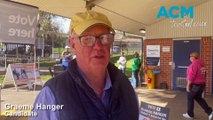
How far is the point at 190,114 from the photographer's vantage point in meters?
6.67

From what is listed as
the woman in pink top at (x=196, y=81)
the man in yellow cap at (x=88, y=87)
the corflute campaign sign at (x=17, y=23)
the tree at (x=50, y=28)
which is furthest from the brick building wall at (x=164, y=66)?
the tree at (x=50, y=28)

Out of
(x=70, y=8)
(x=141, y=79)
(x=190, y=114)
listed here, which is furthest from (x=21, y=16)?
(x=141, y=79)

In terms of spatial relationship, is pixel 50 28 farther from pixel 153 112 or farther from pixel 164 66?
pixel 153 112

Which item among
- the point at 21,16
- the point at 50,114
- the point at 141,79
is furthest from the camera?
the point at 141,79

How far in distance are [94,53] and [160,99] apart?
26.1 feet

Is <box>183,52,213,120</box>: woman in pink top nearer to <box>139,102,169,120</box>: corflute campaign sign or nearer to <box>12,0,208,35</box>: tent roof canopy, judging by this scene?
<box>12,0,208,35</box>: tent roof canopy

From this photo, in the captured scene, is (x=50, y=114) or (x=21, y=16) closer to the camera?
(x=50, y=114)

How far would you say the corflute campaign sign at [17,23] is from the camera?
13.4ft

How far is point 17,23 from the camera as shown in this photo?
4242 mm

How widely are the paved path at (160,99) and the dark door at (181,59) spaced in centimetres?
53

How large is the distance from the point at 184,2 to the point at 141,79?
4.78m

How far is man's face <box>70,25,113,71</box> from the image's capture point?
164 centimetres

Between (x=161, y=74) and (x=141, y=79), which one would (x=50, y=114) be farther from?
(x=141, y=79)

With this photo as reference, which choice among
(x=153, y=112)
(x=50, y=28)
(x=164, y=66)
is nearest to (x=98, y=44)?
(x=153, y=112)
